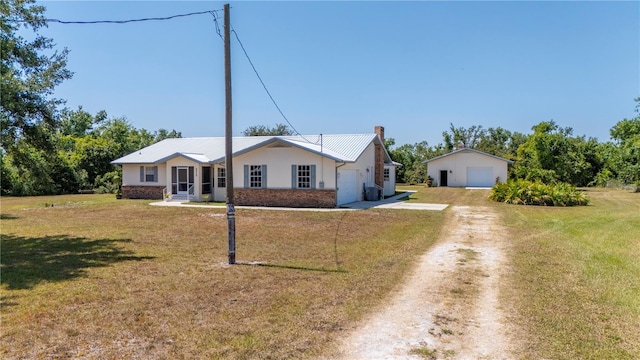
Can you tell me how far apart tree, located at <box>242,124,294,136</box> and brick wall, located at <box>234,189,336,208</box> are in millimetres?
35050

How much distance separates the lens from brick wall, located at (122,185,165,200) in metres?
26.9

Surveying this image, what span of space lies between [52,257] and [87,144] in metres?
31.8

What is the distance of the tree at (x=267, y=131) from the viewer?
5772 cm

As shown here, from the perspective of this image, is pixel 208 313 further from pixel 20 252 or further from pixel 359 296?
pixel 20 252

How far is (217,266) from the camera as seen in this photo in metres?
8.20

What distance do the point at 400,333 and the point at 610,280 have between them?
173 inches

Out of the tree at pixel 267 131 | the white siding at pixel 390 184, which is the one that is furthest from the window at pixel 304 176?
A: the tree at pixel 267 131

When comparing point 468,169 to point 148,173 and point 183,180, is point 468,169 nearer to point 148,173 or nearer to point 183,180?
point 183,180

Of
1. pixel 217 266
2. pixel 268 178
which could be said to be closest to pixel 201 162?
pixel 268 178

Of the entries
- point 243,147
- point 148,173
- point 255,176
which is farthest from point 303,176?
point 148,173

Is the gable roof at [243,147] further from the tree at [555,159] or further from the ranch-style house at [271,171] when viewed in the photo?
the tree at [555,159]

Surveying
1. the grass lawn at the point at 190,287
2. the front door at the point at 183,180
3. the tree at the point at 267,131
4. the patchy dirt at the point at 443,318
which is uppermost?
the tree at the point at 267,131

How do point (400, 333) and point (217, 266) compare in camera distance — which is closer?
point (400, 333)

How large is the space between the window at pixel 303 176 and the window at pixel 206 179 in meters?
6.40
